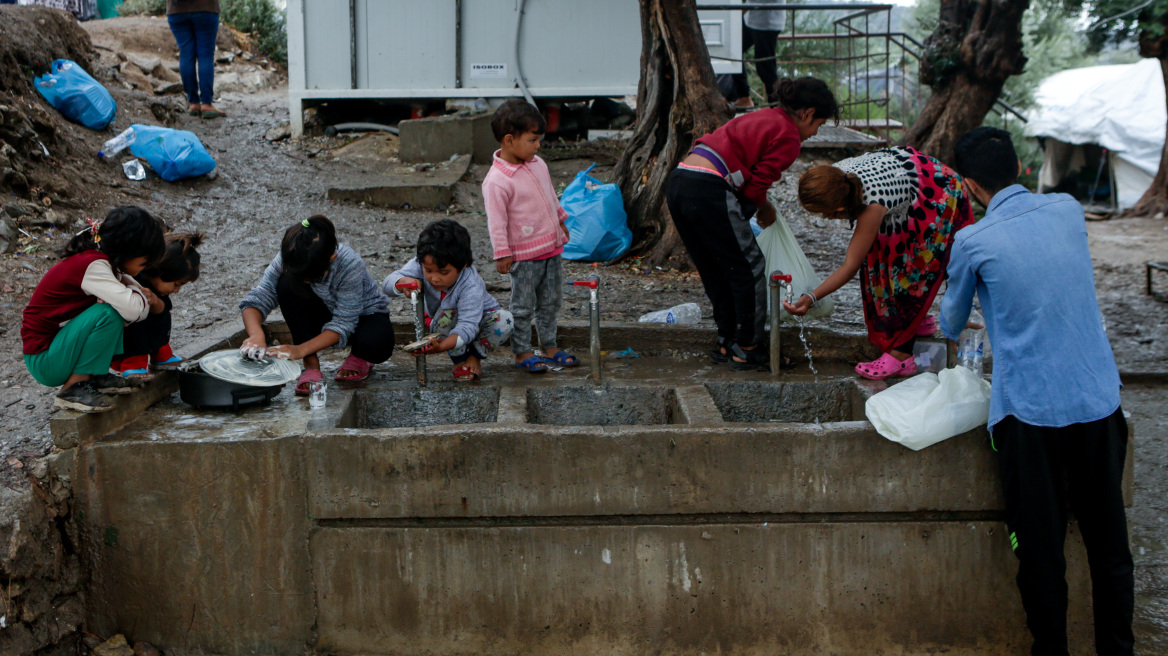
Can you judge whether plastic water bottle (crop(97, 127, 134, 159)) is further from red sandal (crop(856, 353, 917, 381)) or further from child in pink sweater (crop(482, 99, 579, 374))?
red sandal (crop(856, 353, 917, 381))

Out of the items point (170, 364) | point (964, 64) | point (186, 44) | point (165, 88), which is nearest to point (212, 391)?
point (170, 364)

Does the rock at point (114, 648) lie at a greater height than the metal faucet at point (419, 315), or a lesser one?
lesser

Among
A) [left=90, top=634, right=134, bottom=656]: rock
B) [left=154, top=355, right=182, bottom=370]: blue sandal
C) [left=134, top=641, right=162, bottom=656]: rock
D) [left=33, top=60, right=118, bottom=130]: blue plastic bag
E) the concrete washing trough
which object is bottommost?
[left=134, top=641, right=162, bottom=656]: rock

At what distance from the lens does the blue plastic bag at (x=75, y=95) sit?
8.31 metres

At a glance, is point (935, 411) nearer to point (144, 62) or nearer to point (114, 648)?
point (114, 648)

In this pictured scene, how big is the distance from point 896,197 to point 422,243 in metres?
1.96

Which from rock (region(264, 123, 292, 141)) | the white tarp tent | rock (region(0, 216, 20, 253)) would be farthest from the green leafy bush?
the white tarp tent

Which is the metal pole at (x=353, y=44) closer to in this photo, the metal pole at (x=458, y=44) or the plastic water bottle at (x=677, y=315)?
the metal pole at (x=458, y=44)

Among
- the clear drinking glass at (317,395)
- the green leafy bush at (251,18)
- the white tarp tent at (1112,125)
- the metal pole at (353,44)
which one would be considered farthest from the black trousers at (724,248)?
the green leafy bush at (251,18)

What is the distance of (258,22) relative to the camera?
16.2 m

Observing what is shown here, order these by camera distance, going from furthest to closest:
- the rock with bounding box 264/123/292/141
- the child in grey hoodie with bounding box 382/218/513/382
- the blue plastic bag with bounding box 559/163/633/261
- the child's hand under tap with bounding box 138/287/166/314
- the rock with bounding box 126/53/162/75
A: the rock with bounding box 126/53/162/75
the rock with bounding box 264/123/292/141
the blue plastic bag with bounding box 559/163/633/261
the child in grey hoodie with bounding box 382/218/513/382
the child's hand under tap with bounding box 138/287/166/314

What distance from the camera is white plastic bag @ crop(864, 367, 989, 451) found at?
2986 millimetres

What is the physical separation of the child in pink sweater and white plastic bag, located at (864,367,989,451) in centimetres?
168

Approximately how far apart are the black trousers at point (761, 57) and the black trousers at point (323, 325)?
7020mm
